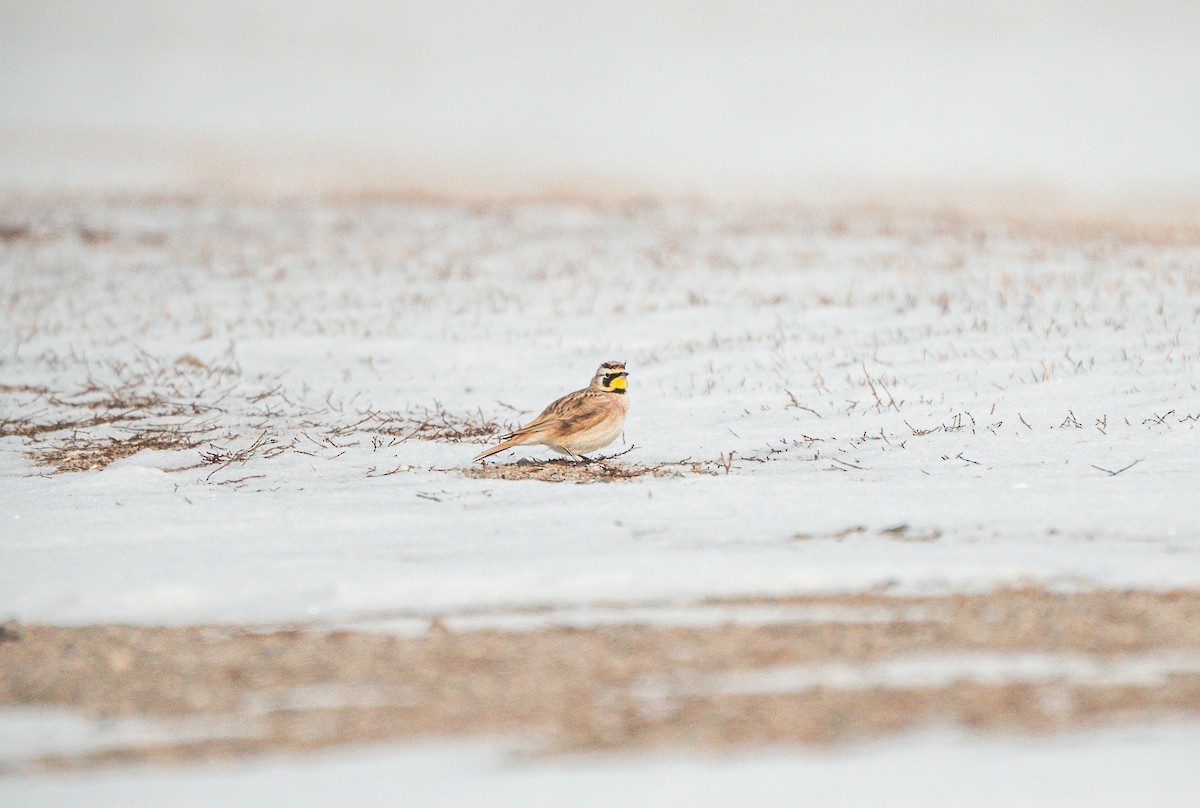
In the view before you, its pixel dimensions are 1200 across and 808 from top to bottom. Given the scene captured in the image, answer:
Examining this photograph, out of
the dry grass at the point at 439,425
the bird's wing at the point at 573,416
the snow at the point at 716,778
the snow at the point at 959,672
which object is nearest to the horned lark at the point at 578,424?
the bird's wing at the point at 573,416

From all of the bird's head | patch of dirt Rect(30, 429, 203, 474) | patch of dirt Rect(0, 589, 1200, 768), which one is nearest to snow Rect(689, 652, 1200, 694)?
patch of dirt Rect(0, 589, 1200, 768)

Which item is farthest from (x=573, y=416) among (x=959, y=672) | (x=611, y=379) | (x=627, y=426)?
(x=959, y=672)

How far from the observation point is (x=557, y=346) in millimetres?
14312

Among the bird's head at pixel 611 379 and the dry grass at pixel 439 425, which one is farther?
the dry grass at pixel 439 425

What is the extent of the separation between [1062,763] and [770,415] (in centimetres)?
650

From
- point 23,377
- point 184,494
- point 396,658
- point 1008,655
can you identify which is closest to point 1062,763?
point 1008,655

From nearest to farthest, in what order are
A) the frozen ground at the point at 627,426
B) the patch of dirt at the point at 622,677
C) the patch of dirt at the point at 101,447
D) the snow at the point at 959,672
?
the patch of dirt at the point at 622,677 → the snow at the point at 959,672 → the frozen ground at the point at 627,426 → the patch of dirt at the point at 101,447

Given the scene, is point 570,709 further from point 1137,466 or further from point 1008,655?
point 1137,466

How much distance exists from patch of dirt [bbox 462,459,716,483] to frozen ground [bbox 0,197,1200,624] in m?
0.22

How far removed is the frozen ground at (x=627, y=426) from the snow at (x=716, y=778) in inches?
65.5

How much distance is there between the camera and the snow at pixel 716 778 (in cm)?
378

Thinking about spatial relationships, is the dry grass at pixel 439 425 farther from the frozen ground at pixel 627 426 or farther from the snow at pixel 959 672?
the snow at pixel 959 672

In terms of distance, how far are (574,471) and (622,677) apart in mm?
3970

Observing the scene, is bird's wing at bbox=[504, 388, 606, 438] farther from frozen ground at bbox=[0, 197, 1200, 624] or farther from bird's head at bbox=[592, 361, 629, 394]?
Result: frozen ground at bbox=[0, 197, 1200, 624]
